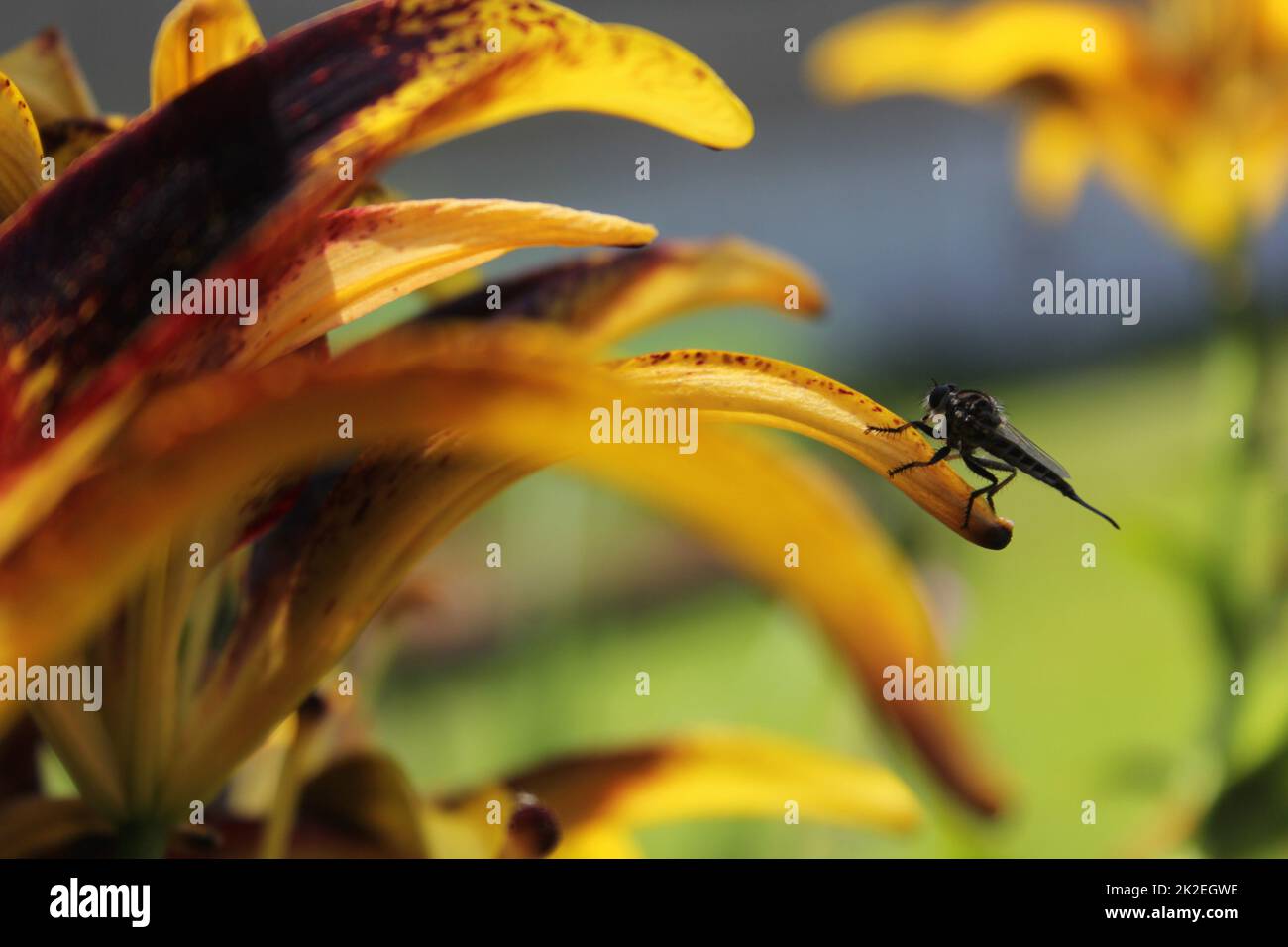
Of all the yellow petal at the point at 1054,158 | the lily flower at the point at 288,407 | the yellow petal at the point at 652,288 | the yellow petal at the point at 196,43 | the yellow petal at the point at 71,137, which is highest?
the yellow petal at the point at 1054,158

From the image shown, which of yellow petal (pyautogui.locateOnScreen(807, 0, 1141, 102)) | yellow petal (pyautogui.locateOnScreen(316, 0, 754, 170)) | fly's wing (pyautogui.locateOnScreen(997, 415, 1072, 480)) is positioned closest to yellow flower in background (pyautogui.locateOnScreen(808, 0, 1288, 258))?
yellow petal (pyautogui.locateOnScreen(807, 0, 1141, 102))

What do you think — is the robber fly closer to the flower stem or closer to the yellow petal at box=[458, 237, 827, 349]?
the yellow petal at box=[458, 237, 827, 349]

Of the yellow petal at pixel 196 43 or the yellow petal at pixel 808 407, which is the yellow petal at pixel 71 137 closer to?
the yellow petal at pixel 196 43

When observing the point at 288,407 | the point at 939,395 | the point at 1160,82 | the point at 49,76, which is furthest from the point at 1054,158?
the point at 288,407

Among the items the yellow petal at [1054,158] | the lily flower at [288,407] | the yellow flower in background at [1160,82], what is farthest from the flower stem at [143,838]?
the yellow petal at [1054,158]

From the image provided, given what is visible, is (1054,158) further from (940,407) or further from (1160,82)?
(940,407)

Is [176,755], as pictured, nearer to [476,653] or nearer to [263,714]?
[263,714]

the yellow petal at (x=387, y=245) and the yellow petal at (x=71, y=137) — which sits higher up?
the yellow petal at (x=71, y=137)
